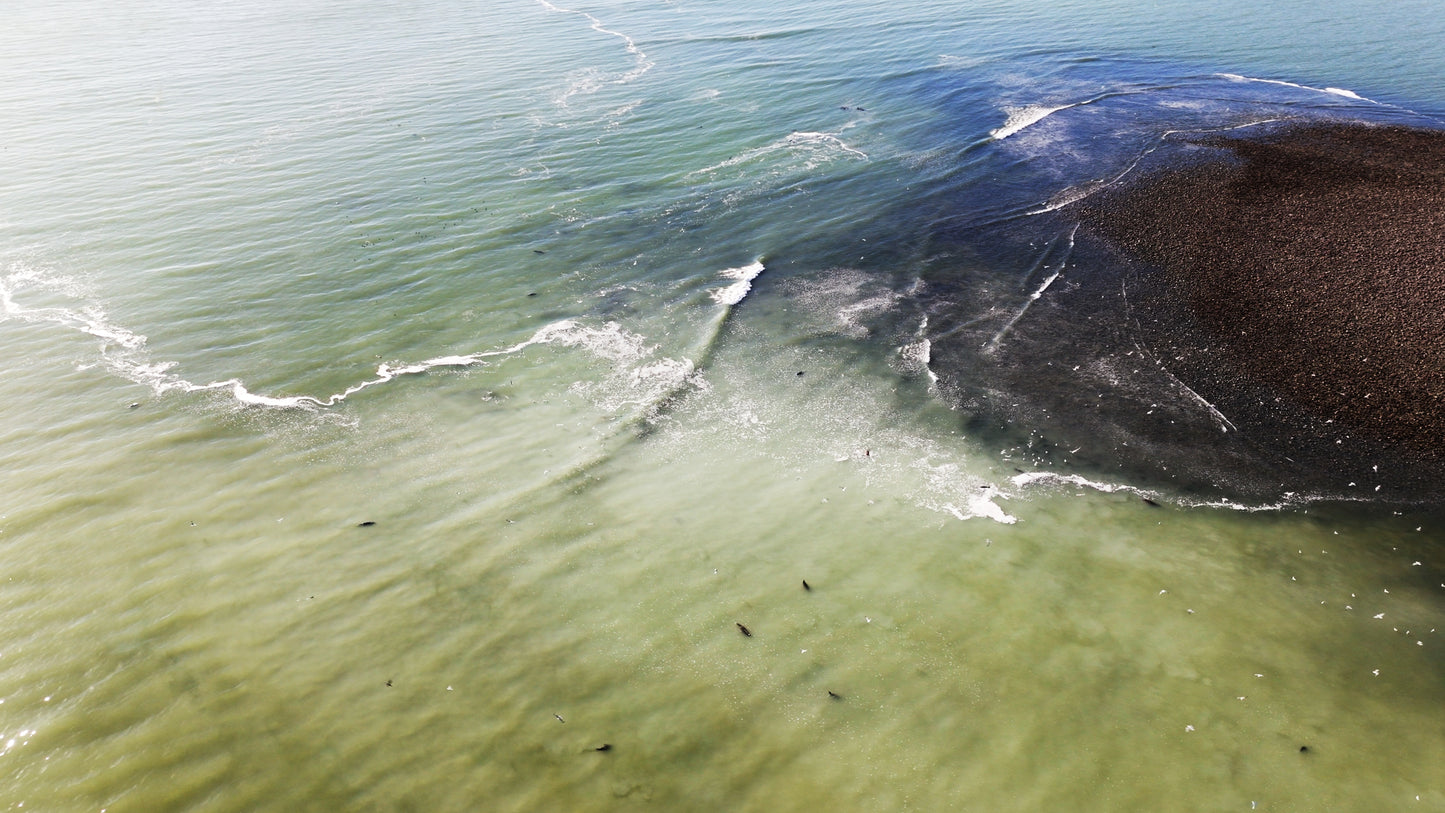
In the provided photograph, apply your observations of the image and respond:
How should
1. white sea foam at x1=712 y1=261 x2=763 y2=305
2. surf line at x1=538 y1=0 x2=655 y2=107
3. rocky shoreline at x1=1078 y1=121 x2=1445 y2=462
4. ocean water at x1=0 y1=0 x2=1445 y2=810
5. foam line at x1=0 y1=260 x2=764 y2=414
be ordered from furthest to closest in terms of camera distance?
surf line at x1=538 y1=0 x2=655 y2=107 → white sea foam at x1=712 y1=261 x2=763 y2=305 → foam line at x1=0 y1=260 x2=764 y2=414 → rocky shoreline at x1=1078 y1=121 x2=1445 y2=462 → ocean water at x1=0 y1=0 x2=1445 y2=810

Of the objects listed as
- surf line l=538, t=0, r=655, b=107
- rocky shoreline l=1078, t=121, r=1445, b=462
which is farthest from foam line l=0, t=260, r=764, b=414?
surf line l=538, t=0, r=655, b=107

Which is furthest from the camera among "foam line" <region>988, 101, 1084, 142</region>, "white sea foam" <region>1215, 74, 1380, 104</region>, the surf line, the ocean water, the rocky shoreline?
the surf line

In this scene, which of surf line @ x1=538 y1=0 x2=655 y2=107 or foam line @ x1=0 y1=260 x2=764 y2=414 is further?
surf line @ x1=538 y1=0 x2=655 y2=107

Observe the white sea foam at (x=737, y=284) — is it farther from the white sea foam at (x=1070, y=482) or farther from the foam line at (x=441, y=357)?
the white sea foam at (x=1070, y=482)

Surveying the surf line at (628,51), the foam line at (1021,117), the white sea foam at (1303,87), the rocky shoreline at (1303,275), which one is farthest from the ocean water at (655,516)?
the surf line at (628,51)

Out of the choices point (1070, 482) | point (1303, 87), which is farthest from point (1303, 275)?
point (1303, 87)

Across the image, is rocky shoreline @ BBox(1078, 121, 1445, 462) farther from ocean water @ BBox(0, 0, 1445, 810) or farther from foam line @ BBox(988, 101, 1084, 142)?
foam line @ BBox(988, 101, 1084, 142)
